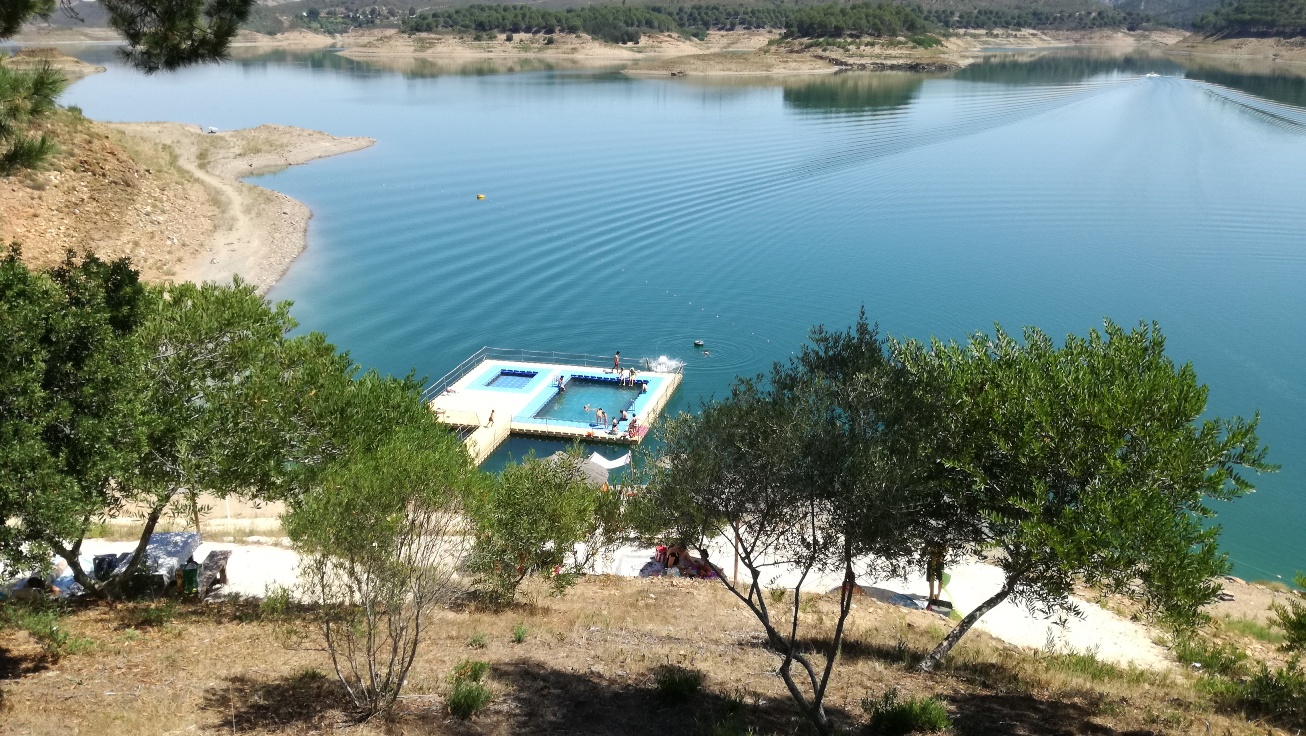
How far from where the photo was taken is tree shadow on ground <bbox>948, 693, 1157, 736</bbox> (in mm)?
10070

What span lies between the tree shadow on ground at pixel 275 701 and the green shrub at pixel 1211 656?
1227cm

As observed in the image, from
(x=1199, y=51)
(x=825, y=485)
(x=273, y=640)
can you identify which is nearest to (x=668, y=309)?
(x=273, y=640)

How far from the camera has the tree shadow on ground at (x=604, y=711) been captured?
9.51m

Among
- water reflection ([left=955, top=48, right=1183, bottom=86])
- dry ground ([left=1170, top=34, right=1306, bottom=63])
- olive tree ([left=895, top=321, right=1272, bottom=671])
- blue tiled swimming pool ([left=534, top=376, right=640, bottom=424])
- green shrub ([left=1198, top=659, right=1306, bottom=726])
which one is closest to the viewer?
olive tree ([left=895, top=321, right=1272, bottom=671])

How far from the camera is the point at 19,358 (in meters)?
9.93

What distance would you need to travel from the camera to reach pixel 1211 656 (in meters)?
14.9

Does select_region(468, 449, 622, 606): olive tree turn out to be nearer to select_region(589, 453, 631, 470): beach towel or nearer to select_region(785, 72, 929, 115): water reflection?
select_region(589, 453, 631, 470): beach towel

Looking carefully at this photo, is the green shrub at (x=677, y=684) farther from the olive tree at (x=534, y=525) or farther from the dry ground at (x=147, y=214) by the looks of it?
the dry ground at (x=147, y=214)

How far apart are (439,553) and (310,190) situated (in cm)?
5892

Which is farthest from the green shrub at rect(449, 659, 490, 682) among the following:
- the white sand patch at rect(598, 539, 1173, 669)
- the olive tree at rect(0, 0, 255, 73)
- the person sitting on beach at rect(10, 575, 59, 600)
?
the olive tree at rect(0, 0, 255, 73)

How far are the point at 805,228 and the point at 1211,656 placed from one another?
39043 mm

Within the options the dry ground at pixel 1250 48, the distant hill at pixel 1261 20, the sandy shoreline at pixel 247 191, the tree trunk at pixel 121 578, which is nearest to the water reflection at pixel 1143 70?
the dry ground at pixel 1250 48

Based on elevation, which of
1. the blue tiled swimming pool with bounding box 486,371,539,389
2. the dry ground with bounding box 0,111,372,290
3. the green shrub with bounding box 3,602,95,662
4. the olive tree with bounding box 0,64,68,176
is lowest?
the blue tiled swimming pool with bounding box 486,371,539,389

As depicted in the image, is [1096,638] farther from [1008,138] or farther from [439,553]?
[1008,138]
